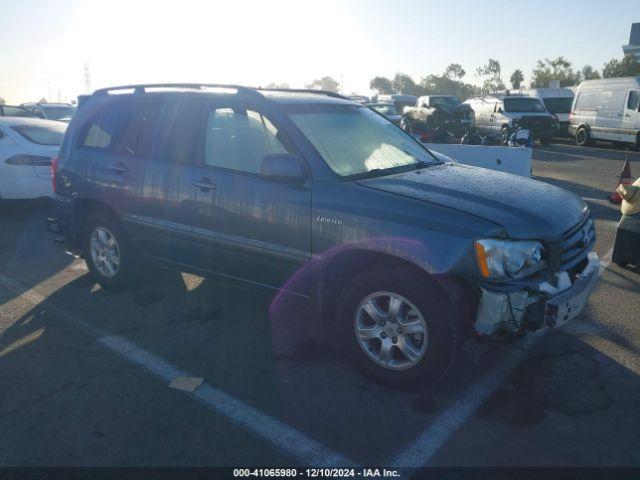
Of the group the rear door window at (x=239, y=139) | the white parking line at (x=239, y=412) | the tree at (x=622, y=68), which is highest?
the tree at (x=622, y=68)

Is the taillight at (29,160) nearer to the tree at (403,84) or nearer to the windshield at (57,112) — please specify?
the windshield at (57,112)

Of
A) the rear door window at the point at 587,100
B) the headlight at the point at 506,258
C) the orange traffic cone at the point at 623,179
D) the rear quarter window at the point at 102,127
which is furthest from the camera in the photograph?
the rear door window at the point at 587,100

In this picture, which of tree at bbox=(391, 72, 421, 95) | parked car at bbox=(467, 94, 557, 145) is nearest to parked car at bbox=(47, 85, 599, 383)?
parked car at bbox=(467, 94, 557, 145)

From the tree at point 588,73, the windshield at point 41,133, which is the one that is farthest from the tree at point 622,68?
the windshield at point 41,133

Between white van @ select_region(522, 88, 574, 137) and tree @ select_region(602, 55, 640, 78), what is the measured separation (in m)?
29.7

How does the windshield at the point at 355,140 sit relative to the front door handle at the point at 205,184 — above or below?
above

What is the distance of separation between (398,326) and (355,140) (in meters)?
1.54

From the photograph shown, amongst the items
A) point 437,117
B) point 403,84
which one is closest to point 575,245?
point 437,117

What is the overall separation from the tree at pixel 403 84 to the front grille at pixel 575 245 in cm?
8052

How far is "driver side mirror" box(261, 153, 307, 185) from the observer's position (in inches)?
140

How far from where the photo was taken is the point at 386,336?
3.40 meters

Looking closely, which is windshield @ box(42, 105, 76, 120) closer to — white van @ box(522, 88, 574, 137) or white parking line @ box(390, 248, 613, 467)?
white parking line @ box(390, 248, 613, 467)

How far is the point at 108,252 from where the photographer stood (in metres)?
5.17

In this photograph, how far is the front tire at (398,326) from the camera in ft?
10.3
